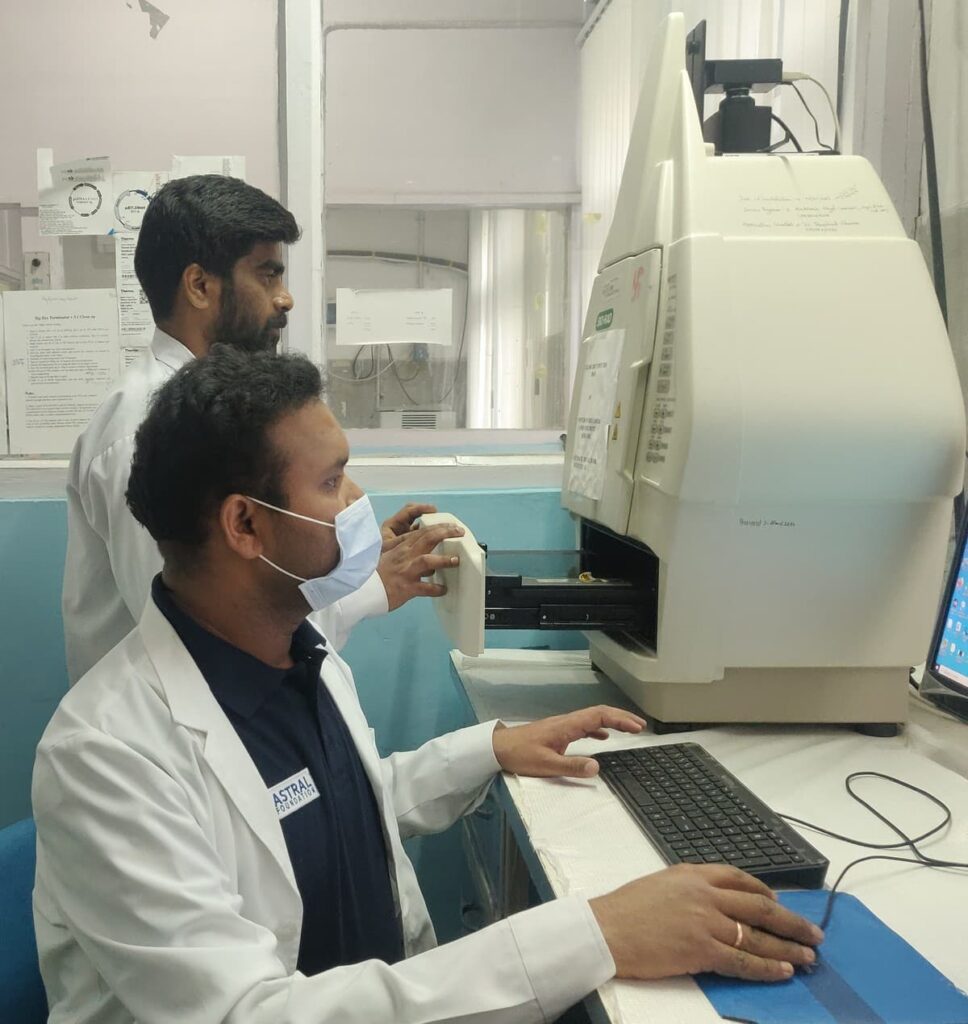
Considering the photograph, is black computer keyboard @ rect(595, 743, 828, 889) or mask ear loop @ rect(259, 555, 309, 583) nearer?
black computer keyboard @ rect(595, 743, 828, 889)

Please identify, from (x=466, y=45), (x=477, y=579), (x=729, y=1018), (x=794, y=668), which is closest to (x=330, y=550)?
(x=477, y=579)

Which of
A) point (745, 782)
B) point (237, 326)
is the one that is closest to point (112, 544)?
point (237, 326)

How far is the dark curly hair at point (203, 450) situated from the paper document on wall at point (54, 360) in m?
1.21

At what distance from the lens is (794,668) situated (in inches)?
54.1

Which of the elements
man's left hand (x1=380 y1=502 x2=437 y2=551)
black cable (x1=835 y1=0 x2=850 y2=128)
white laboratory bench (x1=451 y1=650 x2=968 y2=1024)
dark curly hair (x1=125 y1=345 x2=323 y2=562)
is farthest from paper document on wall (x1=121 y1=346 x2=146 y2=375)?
black cable (x1=835 y1=0 x2=850 y2=128)

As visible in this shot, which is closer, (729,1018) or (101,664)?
(729,1018)

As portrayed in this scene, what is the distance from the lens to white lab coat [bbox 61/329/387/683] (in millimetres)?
1455

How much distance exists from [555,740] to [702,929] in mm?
477

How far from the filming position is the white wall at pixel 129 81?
6.77ft

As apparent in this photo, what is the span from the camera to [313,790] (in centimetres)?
107

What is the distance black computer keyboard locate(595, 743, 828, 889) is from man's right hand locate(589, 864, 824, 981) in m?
0.10

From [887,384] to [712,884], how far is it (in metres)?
0.76

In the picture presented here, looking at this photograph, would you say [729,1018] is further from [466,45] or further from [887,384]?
[466,45]

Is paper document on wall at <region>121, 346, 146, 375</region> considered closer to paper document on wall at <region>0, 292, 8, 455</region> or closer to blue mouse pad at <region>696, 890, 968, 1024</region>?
paper document on wall at <region>0, 292, 8, 455</region>
